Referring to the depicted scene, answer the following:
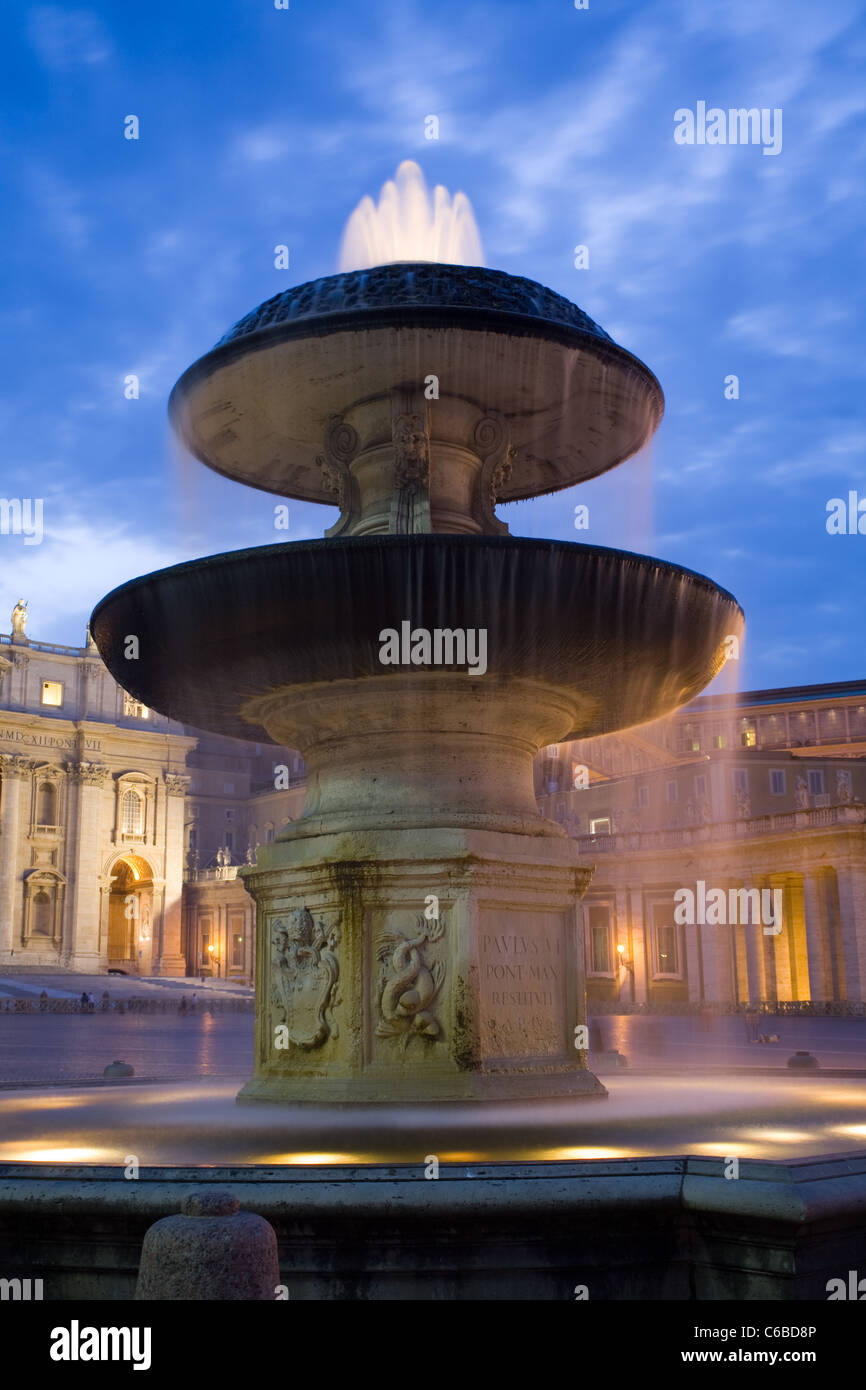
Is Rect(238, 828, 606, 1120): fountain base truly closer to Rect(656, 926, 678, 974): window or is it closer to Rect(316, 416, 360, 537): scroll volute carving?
Rect(316, 416, 360, 537): scroll volute carving

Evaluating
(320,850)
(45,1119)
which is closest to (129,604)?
(320,850)

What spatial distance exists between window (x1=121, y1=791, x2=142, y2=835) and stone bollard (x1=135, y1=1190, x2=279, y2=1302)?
8914 cm

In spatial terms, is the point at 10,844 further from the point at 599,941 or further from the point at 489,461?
the point at 489,461

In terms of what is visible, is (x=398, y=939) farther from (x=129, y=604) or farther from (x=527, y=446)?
(x=527, y=446)

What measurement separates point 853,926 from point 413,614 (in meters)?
38.9

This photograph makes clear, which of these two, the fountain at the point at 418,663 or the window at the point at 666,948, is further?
the window at the point at 666,948

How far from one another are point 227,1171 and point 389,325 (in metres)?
5.55

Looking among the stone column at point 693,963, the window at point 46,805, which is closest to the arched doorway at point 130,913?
the window at point 46,805

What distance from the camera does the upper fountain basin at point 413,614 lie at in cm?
Answer: 809

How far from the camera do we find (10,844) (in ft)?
279

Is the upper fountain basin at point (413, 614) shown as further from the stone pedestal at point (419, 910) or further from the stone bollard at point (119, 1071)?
the stone bollard at point (119, 1071)

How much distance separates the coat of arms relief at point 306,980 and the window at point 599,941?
4793 cm

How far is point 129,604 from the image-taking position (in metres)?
8.91
